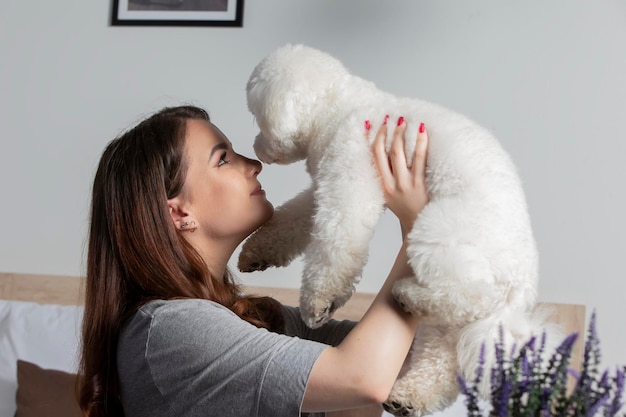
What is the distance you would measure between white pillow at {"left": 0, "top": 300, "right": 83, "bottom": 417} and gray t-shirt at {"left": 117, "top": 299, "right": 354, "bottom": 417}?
37.8 inches

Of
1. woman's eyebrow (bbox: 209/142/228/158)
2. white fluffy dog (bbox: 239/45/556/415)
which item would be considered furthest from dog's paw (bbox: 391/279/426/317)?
woman's eyebrow (bbox: 209/142/228/158)

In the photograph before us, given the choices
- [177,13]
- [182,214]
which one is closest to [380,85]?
[177,13]

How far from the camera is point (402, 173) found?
121cm

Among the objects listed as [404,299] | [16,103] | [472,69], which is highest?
[472,69]

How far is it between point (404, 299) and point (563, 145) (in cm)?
131

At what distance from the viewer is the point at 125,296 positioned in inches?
56.1

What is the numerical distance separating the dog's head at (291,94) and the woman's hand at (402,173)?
13cm

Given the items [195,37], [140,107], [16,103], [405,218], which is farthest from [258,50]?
[405,218]

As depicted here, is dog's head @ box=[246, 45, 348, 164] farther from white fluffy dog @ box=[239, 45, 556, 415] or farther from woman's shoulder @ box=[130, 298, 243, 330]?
woman's shoulder @ box=[130, 298, 243, 330]

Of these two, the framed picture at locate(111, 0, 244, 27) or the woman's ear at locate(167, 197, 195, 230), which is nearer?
the woman's ear at locate(167, 197, 195, 230)

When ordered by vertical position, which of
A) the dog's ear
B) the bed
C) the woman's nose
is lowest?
the bed

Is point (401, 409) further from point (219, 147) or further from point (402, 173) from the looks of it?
point (219, 147)

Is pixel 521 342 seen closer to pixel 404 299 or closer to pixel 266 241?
pixel 404 299

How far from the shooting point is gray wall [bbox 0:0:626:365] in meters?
2.23
